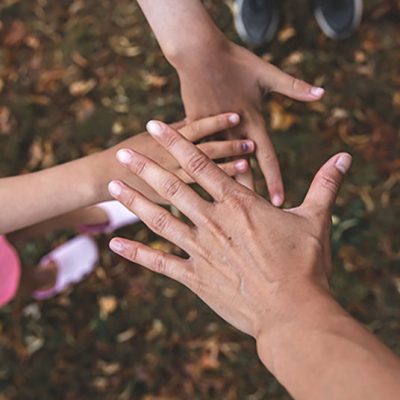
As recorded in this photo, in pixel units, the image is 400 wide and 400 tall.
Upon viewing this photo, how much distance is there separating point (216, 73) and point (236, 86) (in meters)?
0.06

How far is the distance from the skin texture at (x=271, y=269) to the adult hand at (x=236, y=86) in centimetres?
25

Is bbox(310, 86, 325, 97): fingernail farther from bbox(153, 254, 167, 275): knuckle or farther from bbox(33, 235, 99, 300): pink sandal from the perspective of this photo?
bbox(33, 235, 99, 300): pink sandal

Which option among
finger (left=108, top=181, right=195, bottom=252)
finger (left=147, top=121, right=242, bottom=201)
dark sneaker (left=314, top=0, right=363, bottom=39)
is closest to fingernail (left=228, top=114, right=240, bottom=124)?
finger (left=147, top=121, right=242, bottom=201)

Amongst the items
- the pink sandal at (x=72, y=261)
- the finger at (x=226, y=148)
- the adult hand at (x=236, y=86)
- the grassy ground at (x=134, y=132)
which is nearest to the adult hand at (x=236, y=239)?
the finger at (x=226, y=148)

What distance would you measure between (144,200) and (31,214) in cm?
44

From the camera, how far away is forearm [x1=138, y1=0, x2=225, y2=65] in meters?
1.47

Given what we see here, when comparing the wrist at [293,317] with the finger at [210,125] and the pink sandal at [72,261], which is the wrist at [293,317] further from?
the pink sandal at [72,261]

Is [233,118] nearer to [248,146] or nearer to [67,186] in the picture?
[248,146]

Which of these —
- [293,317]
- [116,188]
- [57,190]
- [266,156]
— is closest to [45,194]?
[57,190]

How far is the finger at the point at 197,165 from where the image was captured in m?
1.21

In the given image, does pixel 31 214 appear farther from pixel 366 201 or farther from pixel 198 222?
pixel 366 201

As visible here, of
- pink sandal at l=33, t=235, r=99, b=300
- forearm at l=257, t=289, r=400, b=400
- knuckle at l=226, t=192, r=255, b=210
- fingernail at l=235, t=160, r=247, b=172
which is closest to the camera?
forearm at l=257, t=289, r=400, b=400

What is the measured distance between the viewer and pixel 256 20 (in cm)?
224

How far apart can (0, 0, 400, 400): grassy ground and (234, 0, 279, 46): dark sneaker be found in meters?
0.05
